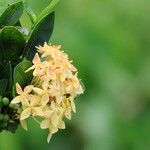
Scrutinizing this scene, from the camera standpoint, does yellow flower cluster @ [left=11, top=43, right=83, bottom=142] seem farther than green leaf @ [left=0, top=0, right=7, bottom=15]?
No

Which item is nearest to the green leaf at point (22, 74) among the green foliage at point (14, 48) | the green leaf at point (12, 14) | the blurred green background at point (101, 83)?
the green foliage at point (14, 48)

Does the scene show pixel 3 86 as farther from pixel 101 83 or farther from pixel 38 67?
pixel 101 83

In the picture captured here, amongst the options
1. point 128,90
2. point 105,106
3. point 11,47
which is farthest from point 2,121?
point 128,90

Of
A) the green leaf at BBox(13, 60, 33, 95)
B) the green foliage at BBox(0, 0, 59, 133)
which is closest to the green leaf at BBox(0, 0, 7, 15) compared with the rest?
the green foliage at BBox(0, 0, 59, 133)

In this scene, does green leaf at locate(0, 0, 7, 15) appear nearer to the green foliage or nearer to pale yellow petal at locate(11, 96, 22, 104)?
the green foliage

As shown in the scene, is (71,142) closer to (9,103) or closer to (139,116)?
(139,116)

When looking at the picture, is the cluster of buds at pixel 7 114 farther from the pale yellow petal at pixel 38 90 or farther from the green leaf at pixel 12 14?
the green leaf at pixel 12 14

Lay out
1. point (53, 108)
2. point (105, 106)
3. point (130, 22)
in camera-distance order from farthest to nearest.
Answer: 1. point (130, 22)
2. point (105, 106)
3. point (53, 108)

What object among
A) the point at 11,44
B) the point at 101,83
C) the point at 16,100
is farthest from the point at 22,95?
the point at 101,83
